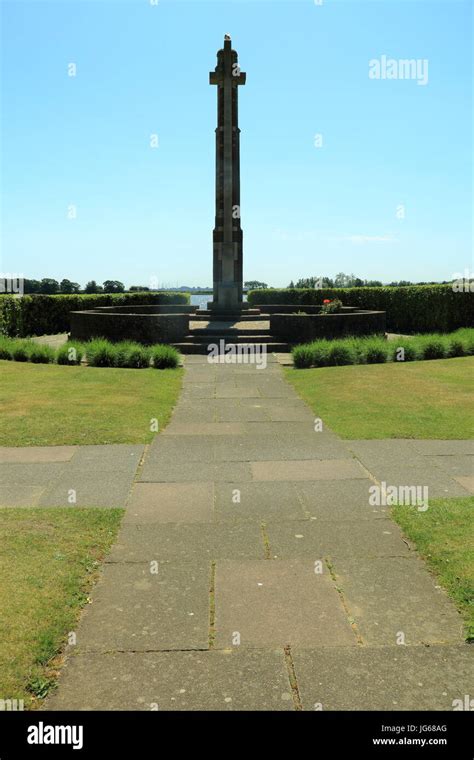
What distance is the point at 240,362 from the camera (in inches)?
640

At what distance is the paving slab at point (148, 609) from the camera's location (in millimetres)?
3301

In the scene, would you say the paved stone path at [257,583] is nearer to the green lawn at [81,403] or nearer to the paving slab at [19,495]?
the paving slab at [19,495]

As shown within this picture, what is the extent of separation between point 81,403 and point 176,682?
767 centimetres

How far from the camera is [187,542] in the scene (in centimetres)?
465

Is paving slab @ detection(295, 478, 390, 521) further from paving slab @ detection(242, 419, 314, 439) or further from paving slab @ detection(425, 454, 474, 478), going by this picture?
paving slab @ detection(242, 419, 314, 439)

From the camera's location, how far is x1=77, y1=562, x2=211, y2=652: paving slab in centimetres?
330

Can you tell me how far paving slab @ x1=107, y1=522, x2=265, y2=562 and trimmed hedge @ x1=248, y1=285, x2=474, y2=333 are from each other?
22073 millimetres

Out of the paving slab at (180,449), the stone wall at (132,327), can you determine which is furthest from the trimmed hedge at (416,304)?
the paving slab at (180,449)

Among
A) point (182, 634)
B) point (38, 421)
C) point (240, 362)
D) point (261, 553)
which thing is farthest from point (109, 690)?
point (240, 362)

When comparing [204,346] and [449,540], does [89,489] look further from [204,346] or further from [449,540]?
[204,346]

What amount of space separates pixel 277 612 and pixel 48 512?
2439mm

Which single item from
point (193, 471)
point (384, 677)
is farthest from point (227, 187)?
point (384, 677)

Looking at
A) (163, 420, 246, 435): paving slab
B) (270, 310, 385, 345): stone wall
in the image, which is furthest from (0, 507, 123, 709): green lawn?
(270, 310, 385, 345): stone wall
